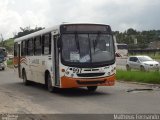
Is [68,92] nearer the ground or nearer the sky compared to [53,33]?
nearer the ground

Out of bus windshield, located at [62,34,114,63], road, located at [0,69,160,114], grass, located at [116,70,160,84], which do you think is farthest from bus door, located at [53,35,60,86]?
grass, located at [116,70,160,84]

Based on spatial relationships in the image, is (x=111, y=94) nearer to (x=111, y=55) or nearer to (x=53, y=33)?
(x=111, y=55)

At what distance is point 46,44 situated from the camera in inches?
811

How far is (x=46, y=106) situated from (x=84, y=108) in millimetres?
1559

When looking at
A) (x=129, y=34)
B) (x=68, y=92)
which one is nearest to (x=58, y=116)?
(x=68, y=92)

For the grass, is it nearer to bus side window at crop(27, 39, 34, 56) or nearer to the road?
the road

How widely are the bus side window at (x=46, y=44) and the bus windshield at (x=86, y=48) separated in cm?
159

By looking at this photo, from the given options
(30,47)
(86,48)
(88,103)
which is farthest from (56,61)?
(30,47)

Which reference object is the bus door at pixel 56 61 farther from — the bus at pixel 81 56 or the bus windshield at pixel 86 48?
the bus windshield at pixel 86 48

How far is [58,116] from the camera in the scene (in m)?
12.8

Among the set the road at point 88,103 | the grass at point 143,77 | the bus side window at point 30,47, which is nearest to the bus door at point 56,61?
the road at point 88,103

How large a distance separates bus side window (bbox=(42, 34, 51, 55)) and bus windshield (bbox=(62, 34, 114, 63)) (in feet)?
5.23

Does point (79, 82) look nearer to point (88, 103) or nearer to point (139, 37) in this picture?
point (88, 103)

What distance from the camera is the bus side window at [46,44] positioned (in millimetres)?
20109
